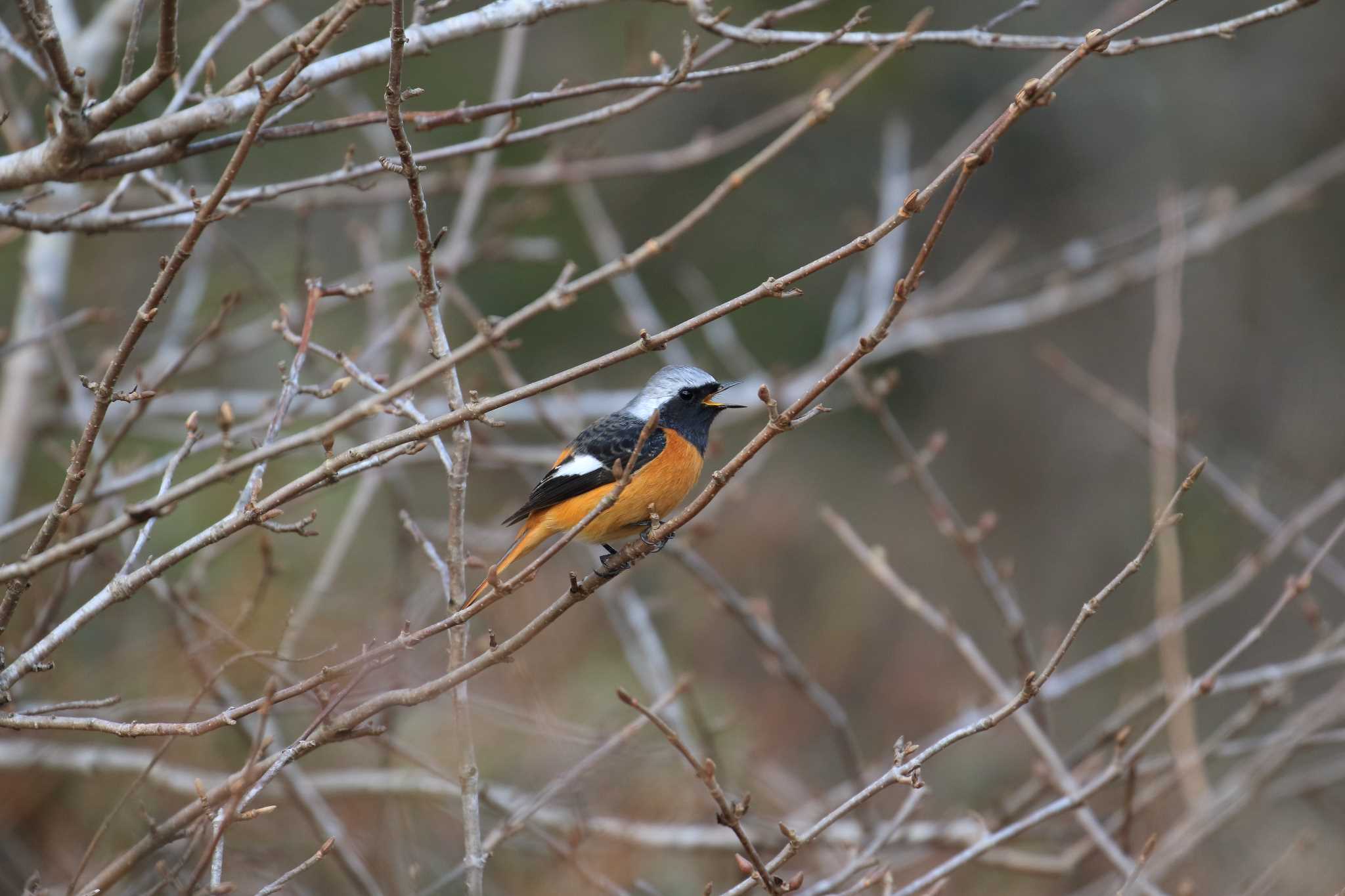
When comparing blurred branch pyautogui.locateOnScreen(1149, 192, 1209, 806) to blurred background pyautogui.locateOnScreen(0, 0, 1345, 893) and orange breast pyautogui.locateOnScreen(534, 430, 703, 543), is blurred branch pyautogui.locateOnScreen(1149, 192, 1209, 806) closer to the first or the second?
blurred background pyautogui.locateOnScreen(0, 0, 1345, 893)

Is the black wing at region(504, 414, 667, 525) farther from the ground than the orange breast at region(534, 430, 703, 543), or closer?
farther from the ground

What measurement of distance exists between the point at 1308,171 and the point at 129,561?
7.12 metres

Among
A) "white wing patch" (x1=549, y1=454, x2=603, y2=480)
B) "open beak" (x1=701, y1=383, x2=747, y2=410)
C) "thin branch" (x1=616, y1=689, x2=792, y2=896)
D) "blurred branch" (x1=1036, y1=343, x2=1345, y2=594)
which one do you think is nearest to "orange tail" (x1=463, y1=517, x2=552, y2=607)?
"white wing patch" (x1=549, y1=454, x2=603, y2=480)

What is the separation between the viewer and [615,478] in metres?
4.05

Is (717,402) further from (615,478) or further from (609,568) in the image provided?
(609,568)

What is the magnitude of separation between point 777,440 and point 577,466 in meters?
4.15

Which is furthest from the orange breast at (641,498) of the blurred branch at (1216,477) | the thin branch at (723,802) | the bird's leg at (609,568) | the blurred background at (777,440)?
the thin branch at (723,802)

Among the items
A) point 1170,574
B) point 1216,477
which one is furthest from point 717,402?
point 1216,477

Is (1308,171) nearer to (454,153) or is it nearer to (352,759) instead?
(454,153)

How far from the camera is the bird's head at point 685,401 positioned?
4551 millimetres

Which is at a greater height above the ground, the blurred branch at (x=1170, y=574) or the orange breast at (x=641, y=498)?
the orange breast at (x=641, y=498)

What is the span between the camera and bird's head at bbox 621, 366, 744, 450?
4551 millimetres

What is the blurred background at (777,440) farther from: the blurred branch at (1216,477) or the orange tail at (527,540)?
the orange tail at (527,540)

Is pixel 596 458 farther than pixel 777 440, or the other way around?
pixel 777 440
